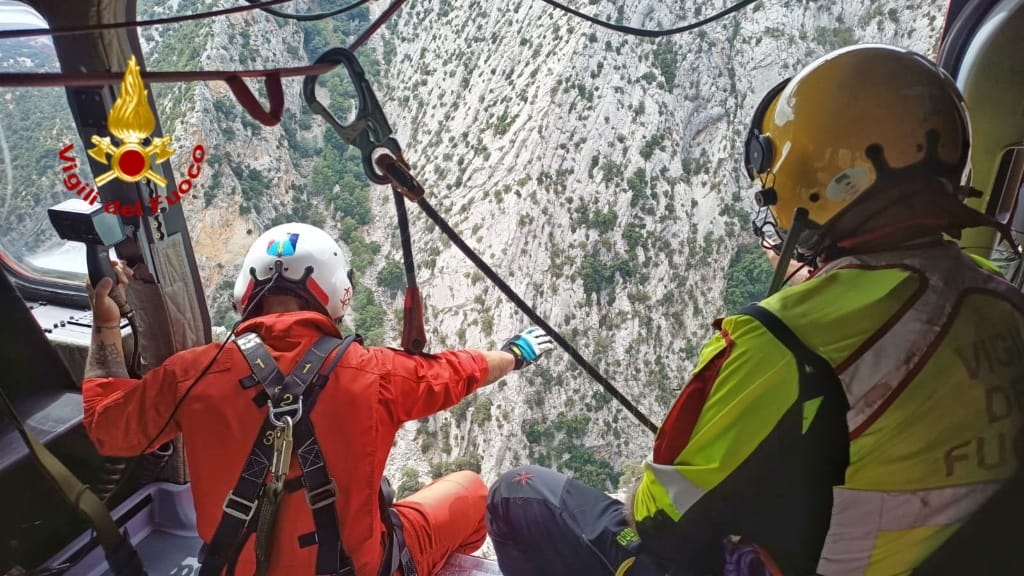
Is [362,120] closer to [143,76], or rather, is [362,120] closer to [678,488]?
[143,76]

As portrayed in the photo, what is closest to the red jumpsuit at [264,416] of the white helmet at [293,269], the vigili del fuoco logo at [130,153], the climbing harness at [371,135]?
the white helmet at [293,269]

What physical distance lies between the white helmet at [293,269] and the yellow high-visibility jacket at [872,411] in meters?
1.32

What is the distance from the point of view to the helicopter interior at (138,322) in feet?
7.51

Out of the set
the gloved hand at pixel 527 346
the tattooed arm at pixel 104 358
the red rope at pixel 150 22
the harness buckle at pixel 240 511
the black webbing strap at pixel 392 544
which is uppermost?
the red rope at pixel 150 22

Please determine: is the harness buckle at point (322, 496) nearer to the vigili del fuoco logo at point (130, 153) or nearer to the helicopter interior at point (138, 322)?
the vigili del fuoco logo at point (130, 153)

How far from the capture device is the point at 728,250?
1596cm

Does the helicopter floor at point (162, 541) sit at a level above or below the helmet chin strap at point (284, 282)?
below

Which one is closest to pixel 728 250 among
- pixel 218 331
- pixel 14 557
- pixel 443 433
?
pixel 443 433

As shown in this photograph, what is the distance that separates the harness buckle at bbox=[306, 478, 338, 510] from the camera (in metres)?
1.73

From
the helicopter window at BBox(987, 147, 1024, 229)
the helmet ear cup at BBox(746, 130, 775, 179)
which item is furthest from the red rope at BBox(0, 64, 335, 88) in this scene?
the helicopter window at BBox(987, 147, 1024, 229)

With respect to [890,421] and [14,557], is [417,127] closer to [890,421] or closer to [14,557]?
[14,557]

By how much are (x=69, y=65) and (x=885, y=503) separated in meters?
2.82

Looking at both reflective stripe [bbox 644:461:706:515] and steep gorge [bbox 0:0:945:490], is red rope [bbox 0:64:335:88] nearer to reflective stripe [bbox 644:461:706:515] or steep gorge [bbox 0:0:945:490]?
steep gorge [bbox 0:0:945:490]

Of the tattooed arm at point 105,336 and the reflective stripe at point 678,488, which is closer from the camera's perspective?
the reflective stripe at point 678,488
